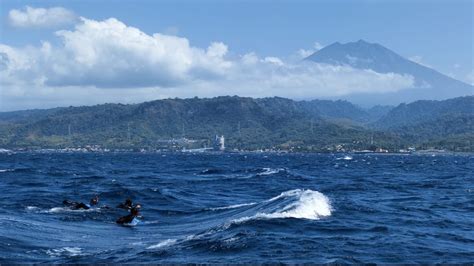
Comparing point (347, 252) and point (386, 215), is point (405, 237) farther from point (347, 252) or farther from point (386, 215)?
point (386, 215)

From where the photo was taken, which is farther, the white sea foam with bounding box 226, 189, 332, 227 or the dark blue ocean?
the white sea foam with bounding box 226, 189, 332, 227

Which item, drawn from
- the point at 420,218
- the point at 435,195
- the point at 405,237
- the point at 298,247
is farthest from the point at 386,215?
the point at 435,195

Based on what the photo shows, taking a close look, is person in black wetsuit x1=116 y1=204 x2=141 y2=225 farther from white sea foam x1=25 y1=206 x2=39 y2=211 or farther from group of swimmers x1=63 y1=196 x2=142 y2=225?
white sea foam x1=25 y1=206 x2=39 y2=211

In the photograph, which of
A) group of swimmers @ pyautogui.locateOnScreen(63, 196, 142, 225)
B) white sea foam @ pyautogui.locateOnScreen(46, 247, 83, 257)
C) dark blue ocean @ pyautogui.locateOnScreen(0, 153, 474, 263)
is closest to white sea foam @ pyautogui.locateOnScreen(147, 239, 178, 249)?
dark blue ocean @ pyautogui.locateOnScreen(0, 153, 474, 263)

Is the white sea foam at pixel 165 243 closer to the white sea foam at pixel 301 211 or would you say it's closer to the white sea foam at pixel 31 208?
the white sea foam at pixel 301 211

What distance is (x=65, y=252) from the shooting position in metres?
30.7

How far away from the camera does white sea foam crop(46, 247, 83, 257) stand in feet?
98.8

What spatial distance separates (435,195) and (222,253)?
4035cm

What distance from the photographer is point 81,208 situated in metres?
49.5

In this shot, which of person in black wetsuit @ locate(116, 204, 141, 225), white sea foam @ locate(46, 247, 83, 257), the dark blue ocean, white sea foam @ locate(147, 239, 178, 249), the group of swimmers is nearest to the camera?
the dark blue ocean

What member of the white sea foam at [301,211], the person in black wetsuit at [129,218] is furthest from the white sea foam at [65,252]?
the person in black wetsuit at [129,218]

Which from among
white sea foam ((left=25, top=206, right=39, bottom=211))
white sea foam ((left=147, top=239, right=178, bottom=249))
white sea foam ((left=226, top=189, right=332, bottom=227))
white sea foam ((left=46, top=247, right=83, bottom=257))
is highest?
white sea foam ((left=226, top=189, right=332, bottom=227))

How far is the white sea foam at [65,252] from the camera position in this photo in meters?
30.1

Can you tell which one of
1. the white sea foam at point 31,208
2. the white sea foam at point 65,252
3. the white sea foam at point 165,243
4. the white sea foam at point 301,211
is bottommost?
the white sea foam at point 31,208
